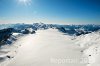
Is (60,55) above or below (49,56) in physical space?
above

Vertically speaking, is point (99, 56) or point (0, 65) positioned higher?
point (99, 56)

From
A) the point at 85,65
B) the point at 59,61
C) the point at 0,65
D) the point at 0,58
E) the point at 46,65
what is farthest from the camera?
the point at 0,58

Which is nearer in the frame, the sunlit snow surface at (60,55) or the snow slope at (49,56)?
the sunlit snow surface at (60,55)

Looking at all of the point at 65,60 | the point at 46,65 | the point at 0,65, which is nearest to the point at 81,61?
the point at 65,60

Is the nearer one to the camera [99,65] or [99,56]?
[99,65]

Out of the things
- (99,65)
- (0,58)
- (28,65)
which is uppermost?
(99,65)

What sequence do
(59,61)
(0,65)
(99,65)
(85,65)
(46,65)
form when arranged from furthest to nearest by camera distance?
(0,65), (59,61), (46,65), (85,65), (99,65)

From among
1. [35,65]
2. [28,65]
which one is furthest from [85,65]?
[28,65]

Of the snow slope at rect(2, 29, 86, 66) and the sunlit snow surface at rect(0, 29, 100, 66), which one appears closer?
the sunlit snow surface at rect(0, 29, 100, 66)

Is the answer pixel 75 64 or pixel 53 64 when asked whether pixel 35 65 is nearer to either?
pixel 53 64
